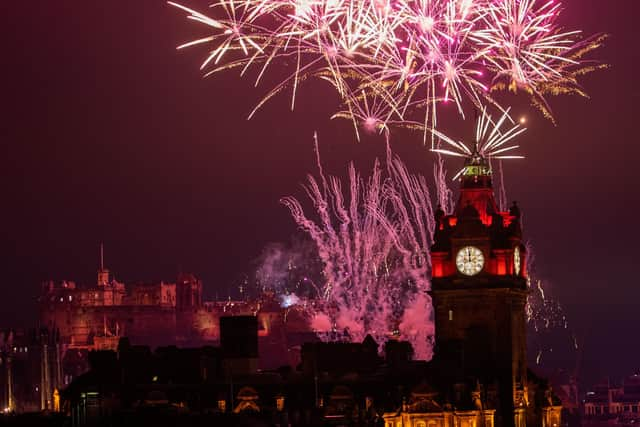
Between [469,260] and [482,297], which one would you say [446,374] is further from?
[469,260]

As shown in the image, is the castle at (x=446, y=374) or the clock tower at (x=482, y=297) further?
the clock tower at (x=482, y=297)

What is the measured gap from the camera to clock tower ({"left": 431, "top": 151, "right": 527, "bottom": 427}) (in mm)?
108500

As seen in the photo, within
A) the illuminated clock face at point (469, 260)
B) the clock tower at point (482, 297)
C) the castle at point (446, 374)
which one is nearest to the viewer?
the castle at point (446, 374)

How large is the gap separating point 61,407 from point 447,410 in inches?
1113

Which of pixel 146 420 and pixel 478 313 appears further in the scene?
pixel 478 313

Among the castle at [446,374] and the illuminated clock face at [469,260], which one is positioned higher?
the illuminated clock face at [469,260]

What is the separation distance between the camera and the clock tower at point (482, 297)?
356 feet

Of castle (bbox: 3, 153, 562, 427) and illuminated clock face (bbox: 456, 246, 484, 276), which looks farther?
→ illuminated clock face (bbox: 456, 246, 484, 276)

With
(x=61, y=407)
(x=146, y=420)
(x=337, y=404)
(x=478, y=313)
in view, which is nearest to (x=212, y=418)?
(x=146, y=420)

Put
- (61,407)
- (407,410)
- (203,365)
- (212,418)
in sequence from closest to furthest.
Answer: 1. (212,418)
2. (407,410)
3. (203,365)
4. (61,407)

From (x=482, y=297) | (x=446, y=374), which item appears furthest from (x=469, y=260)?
(x=446, y=374)

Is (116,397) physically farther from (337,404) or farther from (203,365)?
(337,404)

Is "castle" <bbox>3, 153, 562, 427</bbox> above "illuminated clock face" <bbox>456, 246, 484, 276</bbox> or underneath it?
underneath

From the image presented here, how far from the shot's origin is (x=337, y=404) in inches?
4225
